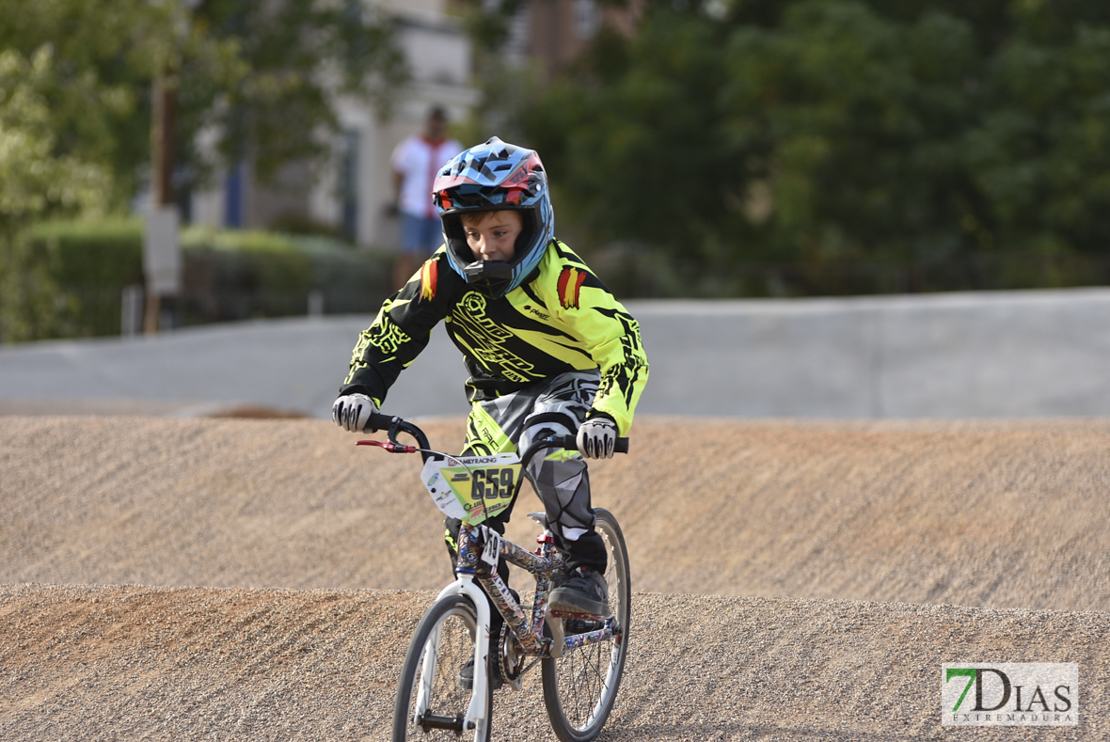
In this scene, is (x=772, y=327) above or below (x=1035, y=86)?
below

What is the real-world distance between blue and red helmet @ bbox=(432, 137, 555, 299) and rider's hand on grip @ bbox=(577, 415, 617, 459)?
0.59 metres

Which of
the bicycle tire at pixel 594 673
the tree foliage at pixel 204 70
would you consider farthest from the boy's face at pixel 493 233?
the tree foliage at pixel 204 70

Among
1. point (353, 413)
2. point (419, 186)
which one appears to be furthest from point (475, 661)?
point (419, 186)

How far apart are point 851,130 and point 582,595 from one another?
15.4m

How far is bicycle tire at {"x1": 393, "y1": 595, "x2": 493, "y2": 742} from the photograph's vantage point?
11.5 ft

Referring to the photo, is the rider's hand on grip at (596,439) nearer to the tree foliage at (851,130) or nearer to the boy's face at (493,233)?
the boy's face at (493,233)

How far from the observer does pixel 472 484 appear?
3.66 m

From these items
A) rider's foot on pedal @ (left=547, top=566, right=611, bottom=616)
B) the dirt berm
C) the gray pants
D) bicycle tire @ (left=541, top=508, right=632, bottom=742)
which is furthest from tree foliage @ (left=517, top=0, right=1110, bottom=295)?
rider's foot on pedal @ (left=547, top=566, right=611, bottom=616)

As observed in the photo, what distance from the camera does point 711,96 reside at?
Result: 2078 cm

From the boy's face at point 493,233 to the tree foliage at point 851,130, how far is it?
1361 cm

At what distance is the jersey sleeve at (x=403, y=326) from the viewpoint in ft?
13.4

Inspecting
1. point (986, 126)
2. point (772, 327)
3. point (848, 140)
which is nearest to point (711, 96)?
point (848, 140)

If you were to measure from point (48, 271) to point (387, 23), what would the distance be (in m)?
7.81

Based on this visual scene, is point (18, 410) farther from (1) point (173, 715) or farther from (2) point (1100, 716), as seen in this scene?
(2) point (1100, 716)
